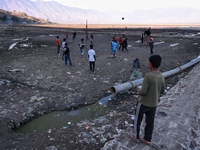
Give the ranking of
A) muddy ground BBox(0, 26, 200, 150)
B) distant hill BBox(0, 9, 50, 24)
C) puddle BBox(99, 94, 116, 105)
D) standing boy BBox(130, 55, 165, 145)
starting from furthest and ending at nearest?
distant hill BBox(0, 9, 50, 24), puddle BBox(99, 94, 116, 105), muddy ground BBox(0, 26, 200, 150), standing boy BBox(130, 55, 165, 145)

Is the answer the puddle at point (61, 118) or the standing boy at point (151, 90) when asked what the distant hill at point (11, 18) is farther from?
the standing boy at point (151, 90)

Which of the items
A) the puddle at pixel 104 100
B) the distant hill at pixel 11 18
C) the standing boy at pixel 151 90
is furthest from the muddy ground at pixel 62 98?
the distant hill at pixel 11 18

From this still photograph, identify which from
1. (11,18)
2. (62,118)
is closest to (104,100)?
(62,118)

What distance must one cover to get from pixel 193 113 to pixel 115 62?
23.8 ft

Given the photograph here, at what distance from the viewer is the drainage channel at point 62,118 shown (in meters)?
5.56

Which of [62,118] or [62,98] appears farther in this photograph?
[62,98]

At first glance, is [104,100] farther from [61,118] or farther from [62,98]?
[61,118]

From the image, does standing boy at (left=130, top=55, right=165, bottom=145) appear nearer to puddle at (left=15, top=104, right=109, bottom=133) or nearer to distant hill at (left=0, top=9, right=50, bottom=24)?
puddle at (left=15, top=104, right=109, bottom=133)

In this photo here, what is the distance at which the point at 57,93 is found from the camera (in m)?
7.41

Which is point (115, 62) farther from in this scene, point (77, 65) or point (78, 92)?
point (78, 92)

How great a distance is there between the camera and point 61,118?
19.8ft

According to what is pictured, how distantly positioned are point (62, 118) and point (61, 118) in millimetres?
30

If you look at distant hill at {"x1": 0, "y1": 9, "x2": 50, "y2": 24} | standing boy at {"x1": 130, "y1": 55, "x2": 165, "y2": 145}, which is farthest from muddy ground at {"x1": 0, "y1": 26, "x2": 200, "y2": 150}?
distant hill at {"x1": 0, "y1": 9, "x2": 50, "y2": 24}

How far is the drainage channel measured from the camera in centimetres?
556
